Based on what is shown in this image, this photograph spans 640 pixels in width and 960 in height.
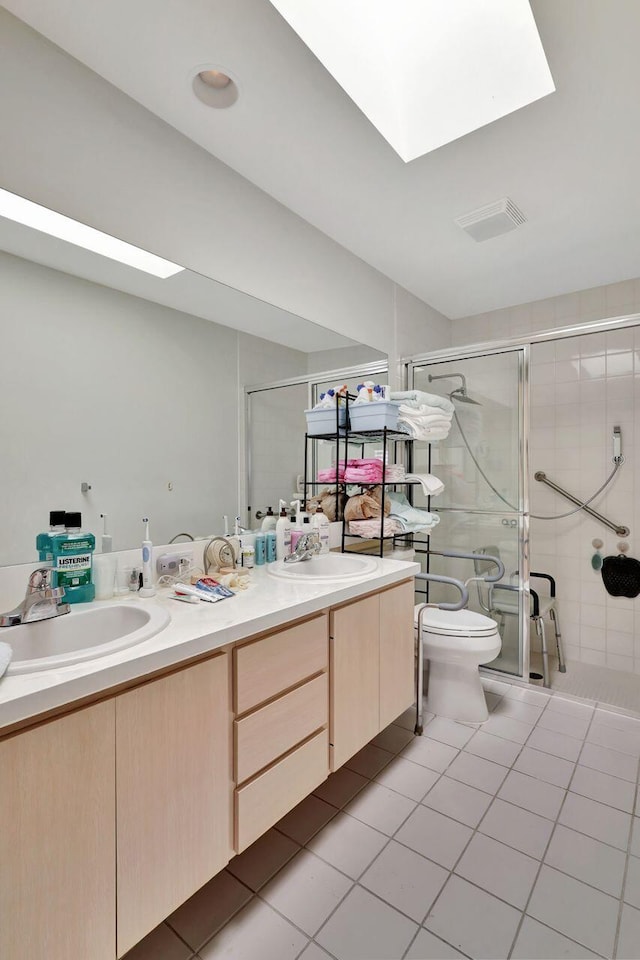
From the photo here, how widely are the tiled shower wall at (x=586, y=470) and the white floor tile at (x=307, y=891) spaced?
93.6 inches

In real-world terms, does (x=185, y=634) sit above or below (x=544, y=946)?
above

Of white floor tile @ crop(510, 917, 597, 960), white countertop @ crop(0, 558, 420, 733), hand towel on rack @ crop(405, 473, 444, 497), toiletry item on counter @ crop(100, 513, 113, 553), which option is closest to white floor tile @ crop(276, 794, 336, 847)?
white floor tile @ crop(510, 917, 597, 960)

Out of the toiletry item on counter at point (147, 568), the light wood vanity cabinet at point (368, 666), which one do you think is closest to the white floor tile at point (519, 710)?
the light wood vanity cabinet at point (368, 666)

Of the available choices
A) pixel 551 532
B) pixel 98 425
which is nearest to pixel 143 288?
pixel 98 425

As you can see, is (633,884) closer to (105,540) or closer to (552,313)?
(105,540)

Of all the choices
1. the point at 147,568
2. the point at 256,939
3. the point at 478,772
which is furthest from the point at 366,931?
the point at 147,568

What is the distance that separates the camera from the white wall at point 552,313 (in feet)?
9.45

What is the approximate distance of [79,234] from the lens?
1.38 m

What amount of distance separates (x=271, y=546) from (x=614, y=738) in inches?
69.6

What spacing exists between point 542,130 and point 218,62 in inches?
43.9

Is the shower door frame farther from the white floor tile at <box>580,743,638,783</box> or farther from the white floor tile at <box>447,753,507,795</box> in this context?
the white floor tile at <box>447,753,507,795</box>

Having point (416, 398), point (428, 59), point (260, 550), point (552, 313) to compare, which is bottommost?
point (260, 550)

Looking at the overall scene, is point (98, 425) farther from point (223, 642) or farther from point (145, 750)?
point (145, 750)

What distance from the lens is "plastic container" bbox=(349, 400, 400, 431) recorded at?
2.24 metres
